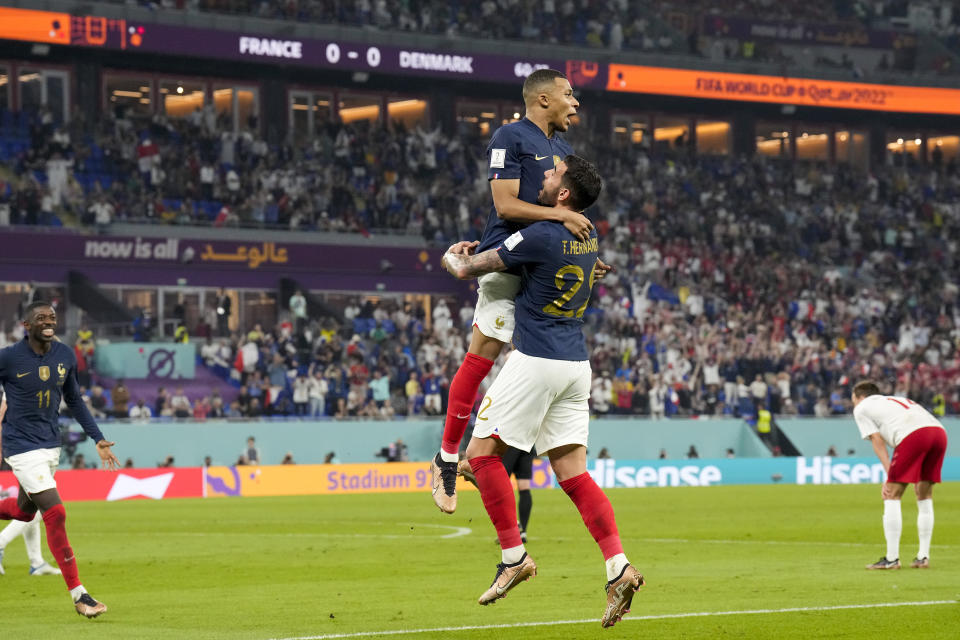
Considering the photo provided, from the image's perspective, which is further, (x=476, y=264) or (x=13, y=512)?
(x=13, y=512)

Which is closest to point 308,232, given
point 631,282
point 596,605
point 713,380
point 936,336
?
point 631,282

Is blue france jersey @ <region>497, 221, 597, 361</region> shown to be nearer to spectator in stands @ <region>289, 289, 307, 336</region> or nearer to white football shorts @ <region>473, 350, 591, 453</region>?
white football shorts @ <region>473, 350, 591, 453</region>

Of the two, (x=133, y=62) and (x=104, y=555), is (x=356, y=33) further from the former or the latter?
(x=104, y=555)

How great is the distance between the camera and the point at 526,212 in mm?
8609

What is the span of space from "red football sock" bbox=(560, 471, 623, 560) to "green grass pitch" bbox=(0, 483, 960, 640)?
1.46 meters

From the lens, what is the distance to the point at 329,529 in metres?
23.3

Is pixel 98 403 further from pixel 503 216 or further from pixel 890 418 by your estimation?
pixel 503 216

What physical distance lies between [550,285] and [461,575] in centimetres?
762

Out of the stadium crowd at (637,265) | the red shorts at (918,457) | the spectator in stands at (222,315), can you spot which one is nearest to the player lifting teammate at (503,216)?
the red shorts at (918,457)

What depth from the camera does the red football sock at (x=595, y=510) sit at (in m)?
8.77

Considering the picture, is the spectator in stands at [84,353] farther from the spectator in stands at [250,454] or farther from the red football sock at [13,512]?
the red football sock at [13,512]

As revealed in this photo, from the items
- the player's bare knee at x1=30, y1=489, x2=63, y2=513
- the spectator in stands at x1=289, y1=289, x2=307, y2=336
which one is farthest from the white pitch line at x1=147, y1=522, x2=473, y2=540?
the spectator in stands at x1=289, y1=289, x2=307, y2=336

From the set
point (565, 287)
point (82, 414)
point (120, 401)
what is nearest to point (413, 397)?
point (120, 401)

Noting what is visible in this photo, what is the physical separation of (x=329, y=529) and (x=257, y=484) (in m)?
11.9
